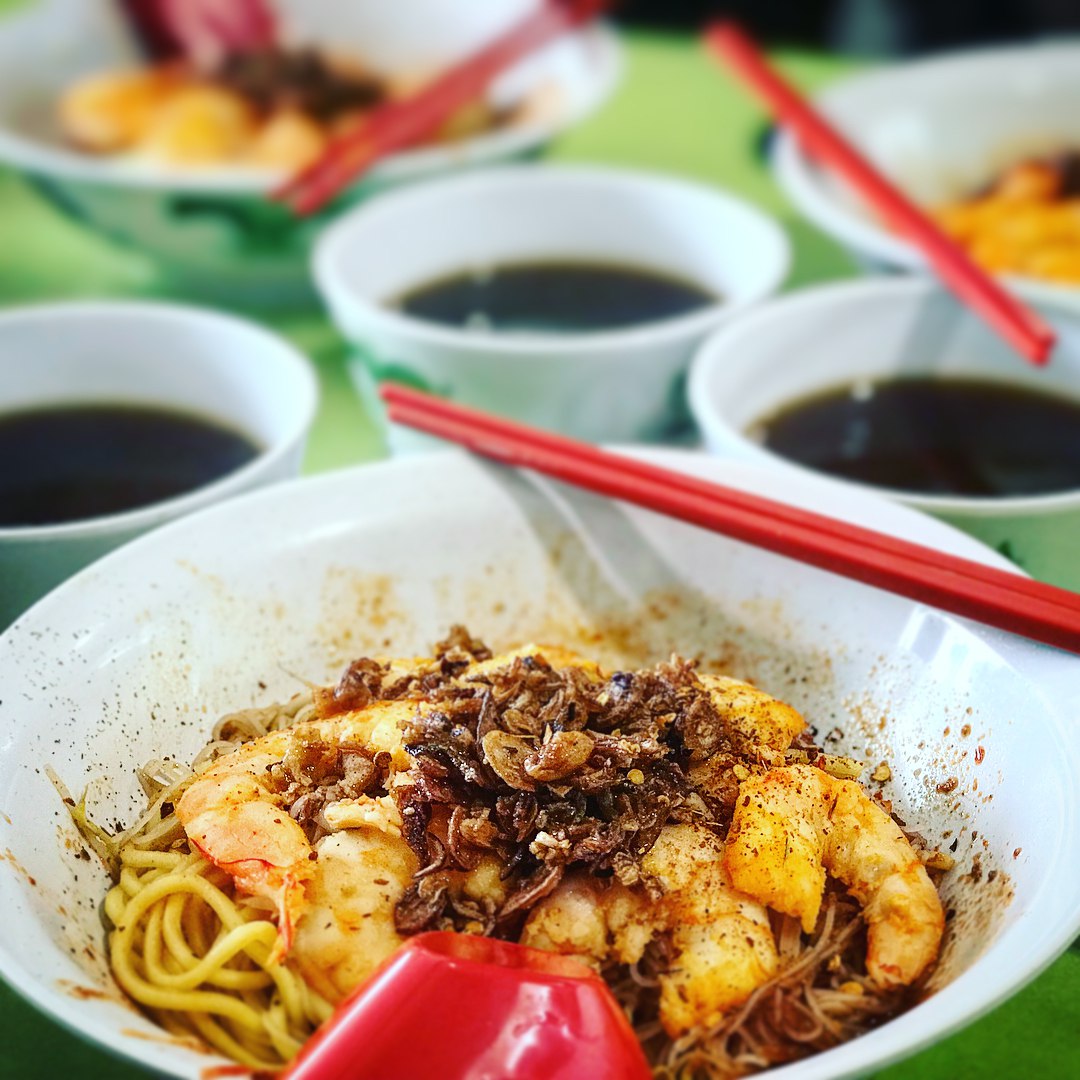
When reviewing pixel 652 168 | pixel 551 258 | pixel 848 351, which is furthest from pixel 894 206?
pixel 652 168

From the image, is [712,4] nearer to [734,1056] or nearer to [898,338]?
[898,338]

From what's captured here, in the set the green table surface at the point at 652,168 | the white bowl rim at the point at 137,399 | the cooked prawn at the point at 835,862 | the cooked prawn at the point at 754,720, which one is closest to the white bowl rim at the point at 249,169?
the green table surface at the point at 652,168

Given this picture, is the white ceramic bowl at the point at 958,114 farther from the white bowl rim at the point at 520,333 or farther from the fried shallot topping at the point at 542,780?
the fried shallot topping at the point at 542,780

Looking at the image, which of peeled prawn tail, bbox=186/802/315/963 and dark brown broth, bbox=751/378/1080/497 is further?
dark brown broth, bbox=751/378/1080/497

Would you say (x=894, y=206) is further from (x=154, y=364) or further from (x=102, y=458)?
(x=102, y=458)

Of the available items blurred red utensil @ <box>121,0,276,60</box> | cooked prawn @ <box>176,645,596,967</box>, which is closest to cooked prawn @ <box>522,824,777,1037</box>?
cooked prawn @ <box>176,645,596,967</box>

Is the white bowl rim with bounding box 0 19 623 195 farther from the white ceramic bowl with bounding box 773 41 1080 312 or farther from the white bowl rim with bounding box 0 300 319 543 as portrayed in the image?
the white ceramic bowl with bounding box 773 41 1080 312
